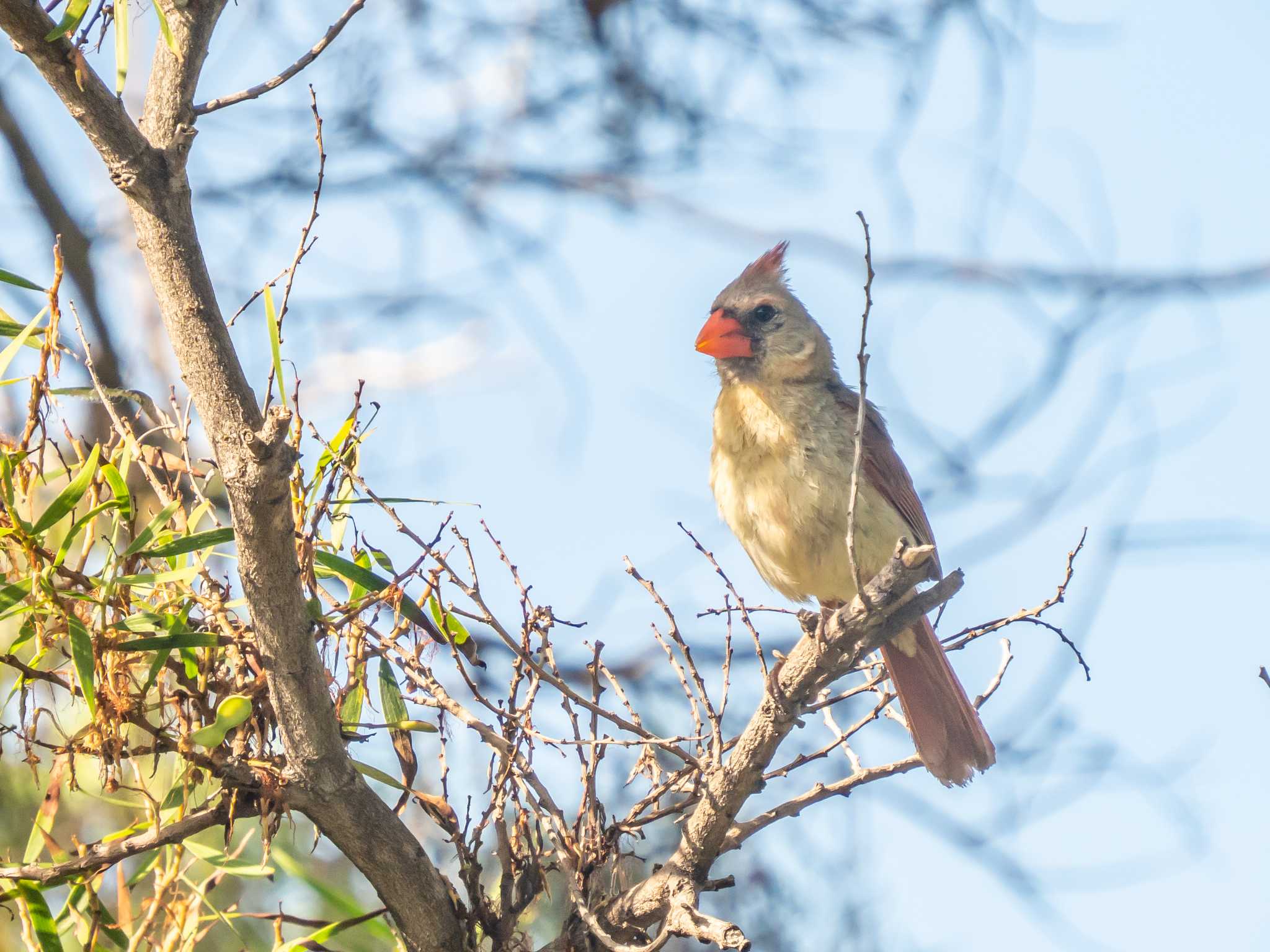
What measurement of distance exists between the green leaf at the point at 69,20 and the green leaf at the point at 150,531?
64 centimetres

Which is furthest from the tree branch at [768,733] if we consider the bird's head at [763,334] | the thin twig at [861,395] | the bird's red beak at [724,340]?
the bird's red beak at [724,340]

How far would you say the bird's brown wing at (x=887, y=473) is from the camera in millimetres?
3279

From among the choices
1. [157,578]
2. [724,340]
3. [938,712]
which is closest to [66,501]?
[157,578]

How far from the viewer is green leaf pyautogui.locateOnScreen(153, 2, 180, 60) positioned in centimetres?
161

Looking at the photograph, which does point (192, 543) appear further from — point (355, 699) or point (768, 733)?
point (768, 733)

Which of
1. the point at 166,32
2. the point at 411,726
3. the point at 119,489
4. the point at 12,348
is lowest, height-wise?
the point at 411,726

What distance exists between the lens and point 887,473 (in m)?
3.34

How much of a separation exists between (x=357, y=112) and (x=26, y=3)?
3.87 m

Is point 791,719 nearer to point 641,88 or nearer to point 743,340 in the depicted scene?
point 743,340

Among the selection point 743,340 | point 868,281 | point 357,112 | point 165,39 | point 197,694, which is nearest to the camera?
point 165,39

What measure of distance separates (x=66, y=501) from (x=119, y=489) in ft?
0.40

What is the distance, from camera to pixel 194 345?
5.19 feet

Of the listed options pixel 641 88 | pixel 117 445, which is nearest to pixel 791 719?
pixel 117 445

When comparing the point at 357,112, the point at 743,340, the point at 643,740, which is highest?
the point at 357,112
